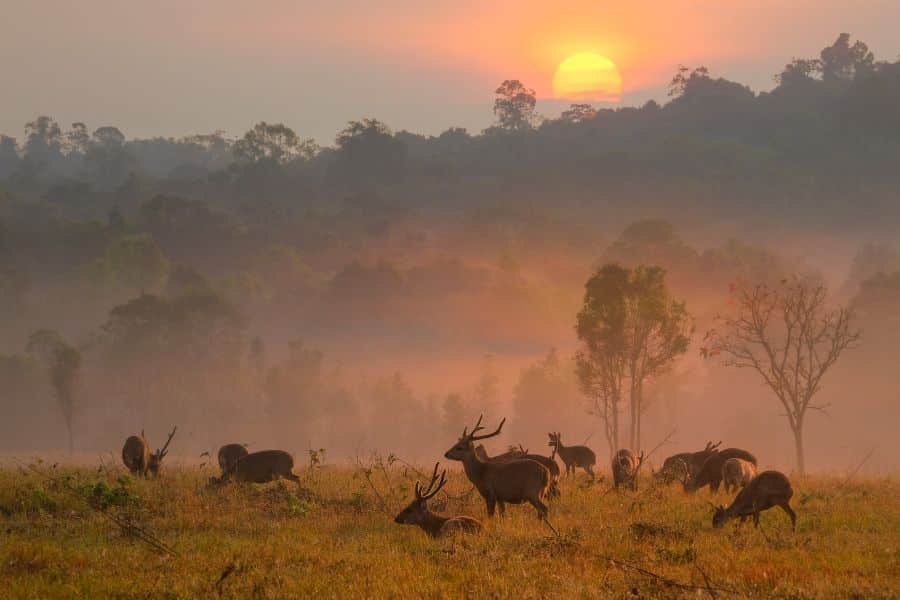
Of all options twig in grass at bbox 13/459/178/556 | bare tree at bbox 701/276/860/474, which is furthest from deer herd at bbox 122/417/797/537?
bare tree at bbox 701/276/860/474

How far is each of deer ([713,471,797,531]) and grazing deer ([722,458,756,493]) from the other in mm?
4111

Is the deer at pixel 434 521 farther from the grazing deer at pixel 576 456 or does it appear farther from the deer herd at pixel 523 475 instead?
the grazing deer at pixel 576 456

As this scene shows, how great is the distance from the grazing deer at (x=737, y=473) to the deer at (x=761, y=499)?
4111mm

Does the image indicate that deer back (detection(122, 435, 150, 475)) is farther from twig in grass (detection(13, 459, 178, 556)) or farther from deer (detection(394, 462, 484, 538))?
deer (detection(394, 462, 484, 538))

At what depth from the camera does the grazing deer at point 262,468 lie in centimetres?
2486

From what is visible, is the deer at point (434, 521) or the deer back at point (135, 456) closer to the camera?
the deer at point (434, 521)

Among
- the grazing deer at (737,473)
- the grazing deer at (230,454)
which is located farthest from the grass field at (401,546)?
the grazing deer at (230,454)

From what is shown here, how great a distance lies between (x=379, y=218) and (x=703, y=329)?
9819cm

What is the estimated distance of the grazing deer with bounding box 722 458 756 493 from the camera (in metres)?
23.0

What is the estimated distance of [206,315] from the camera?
10550 centimetres

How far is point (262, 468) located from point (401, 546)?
8.91m

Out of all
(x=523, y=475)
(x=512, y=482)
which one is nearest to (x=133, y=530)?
(x=512, y=482)

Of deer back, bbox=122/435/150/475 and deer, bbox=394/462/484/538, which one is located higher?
deer back, bbox=122/435/150/475

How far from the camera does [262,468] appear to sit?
25.0m
